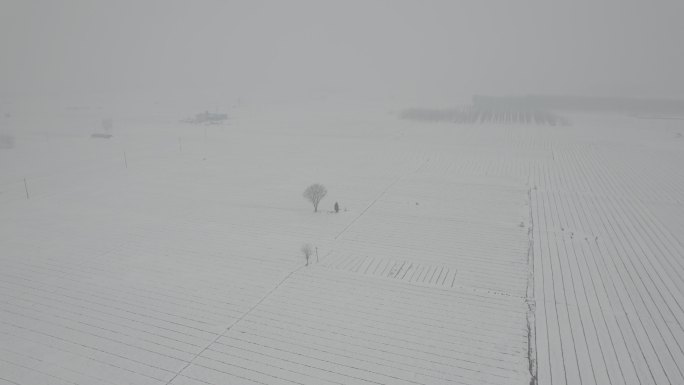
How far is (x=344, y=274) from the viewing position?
20.1m

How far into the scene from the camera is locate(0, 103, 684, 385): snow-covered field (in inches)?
547

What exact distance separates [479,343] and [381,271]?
21.8 ft

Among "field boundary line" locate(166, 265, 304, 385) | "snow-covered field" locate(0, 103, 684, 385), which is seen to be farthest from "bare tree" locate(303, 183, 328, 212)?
"field boundary line" locate(166, 265, 304, 385)

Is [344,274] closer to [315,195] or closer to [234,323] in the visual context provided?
[234,323]

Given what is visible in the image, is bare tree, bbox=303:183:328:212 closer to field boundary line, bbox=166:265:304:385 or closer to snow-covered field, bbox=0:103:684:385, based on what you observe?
snow-covered field, bbox=0:103:684:385

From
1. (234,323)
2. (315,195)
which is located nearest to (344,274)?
(234,323)

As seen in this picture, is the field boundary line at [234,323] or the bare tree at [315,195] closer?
the field boundary line at [234,323]

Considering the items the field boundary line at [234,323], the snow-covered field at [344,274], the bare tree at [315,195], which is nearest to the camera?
the field boundary line at [234,323]

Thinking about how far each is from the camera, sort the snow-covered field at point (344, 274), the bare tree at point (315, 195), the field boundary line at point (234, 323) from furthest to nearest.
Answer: the bare tree at point (315, 195) < the snow-covered field at point (344, 274) < the field boundary line at point (234, 323)

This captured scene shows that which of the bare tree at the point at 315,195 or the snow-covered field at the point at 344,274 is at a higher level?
the bare tree at the point at 315,195

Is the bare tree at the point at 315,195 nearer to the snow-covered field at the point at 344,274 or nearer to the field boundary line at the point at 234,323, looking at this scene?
the snow-covered field at the point at 344,274

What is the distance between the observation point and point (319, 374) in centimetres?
1330

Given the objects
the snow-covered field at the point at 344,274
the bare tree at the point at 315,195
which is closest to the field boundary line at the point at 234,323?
the snow-covered field at the point at 344,274

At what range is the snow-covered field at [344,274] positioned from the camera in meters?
13.9
